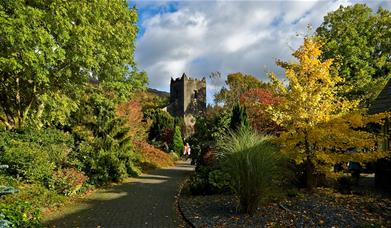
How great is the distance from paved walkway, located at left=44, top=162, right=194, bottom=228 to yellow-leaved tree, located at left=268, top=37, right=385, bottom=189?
13.5 ft

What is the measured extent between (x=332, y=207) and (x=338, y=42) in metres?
21.6

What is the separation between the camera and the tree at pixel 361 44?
1046 inches

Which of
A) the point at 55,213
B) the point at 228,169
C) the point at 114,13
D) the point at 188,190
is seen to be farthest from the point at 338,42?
the point at 55,213

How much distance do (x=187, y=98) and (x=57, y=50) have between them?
47696mm

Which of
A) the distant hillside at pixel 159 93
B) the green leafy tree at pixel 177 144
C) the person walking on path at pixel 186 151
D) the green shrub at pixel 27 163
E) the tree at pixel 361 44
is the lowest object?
the green shrub at pixel 27 163

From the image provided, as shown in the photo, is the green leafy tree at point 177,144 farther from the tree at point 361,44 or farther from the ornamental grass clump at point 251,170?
the ornamental grass clump at point 251,170

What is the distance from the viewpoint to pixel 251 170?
8.89 metres

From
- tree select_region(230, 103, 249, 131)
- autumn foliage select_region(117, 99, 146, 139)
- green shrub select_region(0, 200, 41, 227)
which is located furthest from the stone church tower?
green shrub select_region(0, 200, 41, 227)

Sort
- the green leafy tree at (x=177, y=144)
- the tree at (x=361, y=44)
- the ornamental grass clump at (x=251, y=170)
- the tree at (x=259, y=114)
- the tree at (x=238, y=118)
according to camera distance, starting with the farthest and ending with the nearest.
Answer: the green leafy tree at (x=177, y=144) → the tree at (x=361, y=44) → the tree at (x=259, y=114) → the tree at (x=238, y=118) → the ornamental grass clump at (x=251, y=170)

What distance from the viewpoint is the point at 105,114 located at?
55.9ft

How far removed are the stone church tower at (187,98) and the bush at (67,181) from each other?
46.2 m

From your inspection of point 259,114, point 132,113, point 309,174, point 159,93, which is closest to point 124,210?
Result: point 309,174

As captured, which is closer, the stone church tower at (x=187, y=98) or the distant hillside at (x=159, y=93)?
the stone church tower at (x=187, y=98)

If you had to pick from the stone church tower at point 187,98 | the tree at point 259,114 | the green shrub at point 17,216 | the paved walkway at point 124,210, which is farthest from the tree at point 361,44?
the stone church tower at point 187,98
